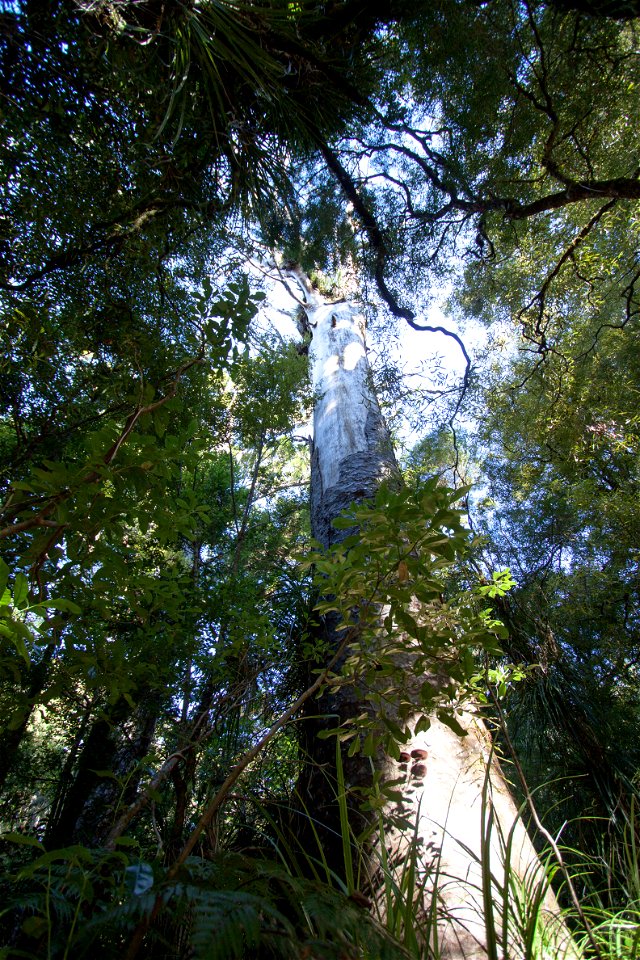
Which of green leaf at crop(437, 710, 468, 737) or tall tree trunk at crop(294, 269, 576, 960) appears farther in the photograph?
tall tree trunk at crop(294, 269, 576, 960)

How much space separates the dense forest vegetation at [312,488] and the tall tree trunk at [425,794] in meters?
0.02

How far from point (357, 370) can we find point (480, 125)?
182 cm

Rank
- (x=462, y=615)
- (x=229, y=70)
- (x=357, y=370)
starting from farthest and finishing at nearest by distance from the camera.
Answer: (x=357, y=370) < (x=229, y=70) < (x=462, y=615)

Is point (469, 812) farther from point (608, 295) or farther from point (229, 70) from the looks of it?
point (608, 295)

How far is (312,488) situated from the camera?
330 centimetres

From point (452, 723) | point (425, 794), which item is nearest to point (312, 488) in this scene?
point (425, 794)

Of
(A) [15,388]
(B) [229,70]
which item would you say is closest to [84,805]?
(A) [15,388]

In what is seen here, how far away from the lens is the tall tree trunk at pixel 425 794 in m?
1.00

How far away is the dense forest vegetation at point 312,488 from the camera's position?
0.90 metres

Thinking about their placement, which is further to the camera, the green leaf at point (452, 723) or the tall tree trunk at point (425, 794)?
the tall tree trunk at point (425, 794)

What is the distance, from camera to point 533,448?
5.29 metres

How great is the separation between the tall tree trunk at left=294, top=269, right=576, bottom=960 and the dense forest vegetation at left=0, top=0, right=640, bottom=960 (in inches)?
0.7

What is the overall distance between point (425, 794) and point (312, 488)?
7.00ft

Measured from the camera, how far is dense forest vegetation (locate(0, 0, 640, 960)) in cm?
90
